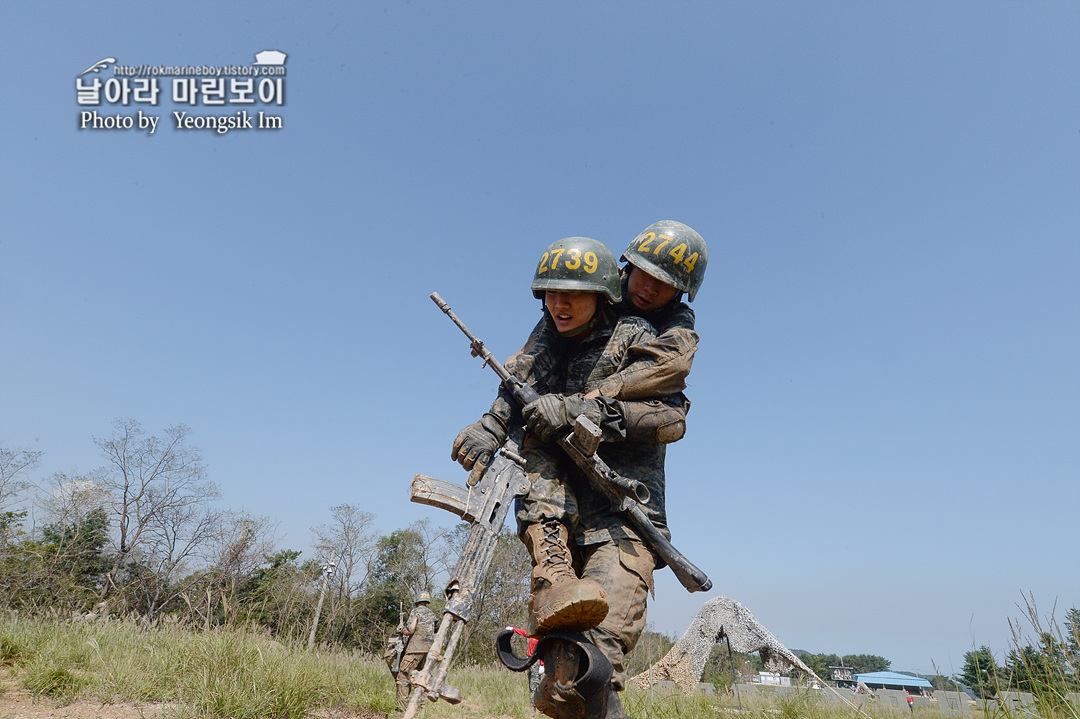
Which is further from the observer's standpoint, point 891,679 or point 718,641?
point 891,679

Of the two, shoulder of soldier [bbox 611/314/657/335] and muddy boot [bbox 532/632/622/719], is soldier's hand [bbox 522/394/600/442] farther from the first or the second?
muddy boot [bbox 532/632/622/719]

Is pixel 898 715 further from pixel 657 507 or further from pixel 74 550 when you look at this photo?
pixel 74 550

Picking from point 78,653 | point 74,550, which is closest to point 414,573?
point 74,550

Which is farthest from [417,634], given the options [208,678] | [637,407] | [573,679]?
[637,407]

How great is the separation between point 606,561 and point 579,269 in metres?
1.49

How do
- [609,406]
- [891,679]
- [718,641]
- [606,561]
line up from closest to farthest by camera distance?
[606,561] → [609,406] → [718,641] → [891,679]

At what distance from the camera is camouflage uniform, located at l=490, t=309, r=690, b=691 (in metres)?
2.62

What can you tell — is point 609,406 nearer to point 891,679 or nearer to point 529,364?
point 529,364

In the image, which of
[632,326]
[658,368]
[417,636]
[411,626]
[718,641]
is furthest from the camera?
[718,641]

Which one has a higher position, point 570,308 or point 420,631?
point 570,308

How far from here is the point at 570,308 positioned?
10.7 ft

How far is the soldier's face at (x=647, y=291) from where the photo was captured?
3398 mm

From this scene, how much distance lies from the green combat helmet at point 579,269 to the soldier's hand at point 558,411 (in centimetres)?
67

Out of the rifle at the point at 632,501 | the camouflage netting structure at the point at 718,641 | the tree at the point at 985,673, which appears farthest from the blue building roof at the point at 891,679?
the rifle at the point at 632,501
